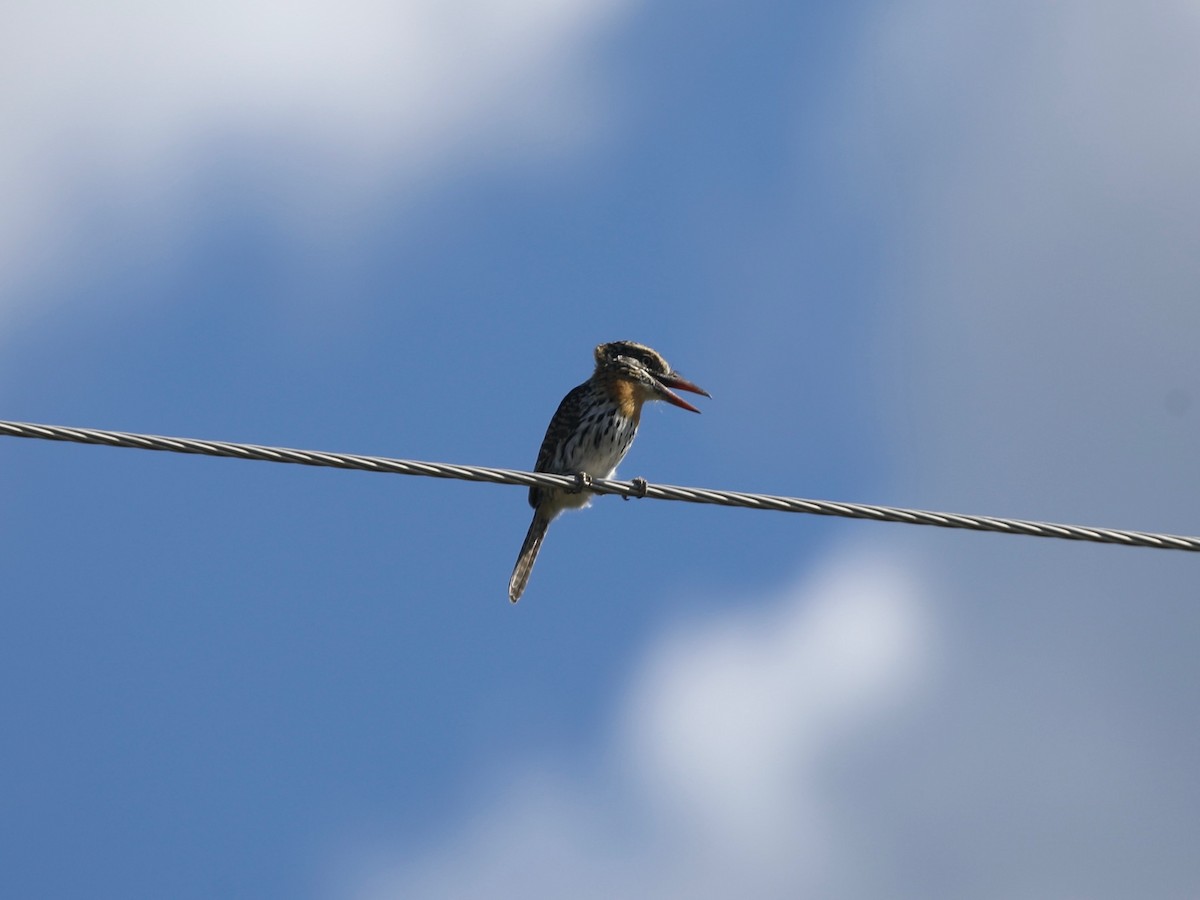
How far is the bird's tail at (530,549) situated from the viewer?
12.2 metres

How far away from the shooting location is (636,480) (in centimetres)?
948

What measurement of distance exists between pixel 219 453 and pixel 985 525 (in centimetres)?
345

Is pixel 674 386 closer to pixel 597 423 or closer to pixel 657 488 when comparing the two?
pixel 597 423

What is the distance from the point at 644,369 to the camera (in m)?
12.4

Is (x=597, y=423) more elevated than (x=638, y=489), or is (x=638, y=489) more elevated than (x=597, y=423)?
(x=597, y=423)

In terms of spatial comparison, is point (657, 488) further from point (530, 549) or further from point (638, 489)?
point (530, 549)

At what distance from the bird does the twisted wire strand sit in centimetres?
407

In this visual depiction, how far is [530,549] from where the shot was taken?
12281 mm

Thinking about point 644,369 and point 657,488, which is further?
point 644,369

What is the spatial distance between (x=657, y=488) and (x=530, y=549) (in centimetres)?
483

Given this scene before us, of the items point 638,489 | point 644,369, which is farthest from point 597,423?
point 638,489

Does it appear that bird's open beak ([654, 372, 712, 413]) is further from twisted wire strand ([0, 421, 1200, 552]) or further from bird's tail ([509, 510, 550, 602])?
twisted wire strand ([0, 421, 1200, 552])

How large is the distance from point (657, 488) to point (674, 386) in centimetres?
501

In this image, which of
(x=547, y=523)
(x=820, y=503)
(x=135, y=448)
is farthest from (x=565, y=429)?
(x=135, y=448)
